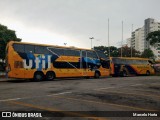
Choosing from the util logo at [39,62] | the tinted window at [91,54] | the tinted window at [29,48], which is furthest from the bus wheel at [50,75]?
the tinted window at [91,54]

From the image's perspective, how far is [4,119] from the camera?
6.96 meters

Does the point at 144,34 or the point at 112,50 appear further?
the point at 144,34

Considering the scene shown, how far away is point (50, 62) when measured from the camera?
81.0 ft

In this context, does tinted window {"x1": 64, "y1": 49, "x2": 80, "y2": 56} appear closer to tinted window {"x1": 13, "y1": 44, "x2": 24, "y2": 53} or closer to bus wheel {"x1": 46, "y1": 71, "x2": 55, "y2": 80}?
bus wheel {"x1": 46, "y1": 71, "x2": 55, "y2": 80}

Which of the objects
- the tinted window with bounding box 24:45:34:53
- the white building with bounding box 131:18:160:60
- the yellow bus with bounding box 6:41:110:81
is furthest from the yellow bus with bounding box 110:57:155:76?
the white building with bounding box 131:18:160:60

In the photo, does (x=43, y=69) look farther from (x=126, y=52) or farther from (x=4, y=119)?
(x=126, y=52)

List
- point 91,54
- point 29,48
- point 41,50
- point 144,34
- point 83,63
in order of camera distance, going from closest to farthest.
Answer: point 29,48, point 41,50, point 83,63, point 91,54, point 144,34

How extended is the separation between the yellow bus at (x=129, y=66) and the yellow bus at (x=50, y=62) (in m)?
5.59

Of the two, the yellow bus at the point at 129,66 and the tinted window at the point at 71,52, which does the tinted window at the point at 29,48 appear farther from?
the yellow bus at the point at 129,66

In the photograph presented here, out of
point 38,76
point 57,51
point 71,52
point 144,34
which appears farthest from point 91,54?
point 144,34

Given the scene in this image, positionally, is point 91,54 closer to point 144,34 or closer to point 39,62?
point 39,62

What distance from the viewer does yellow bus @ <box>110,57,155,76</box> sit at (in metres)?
36.2

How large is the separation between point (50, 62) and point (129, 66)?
17.0m

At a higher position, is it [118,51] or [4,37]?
[118,51]
